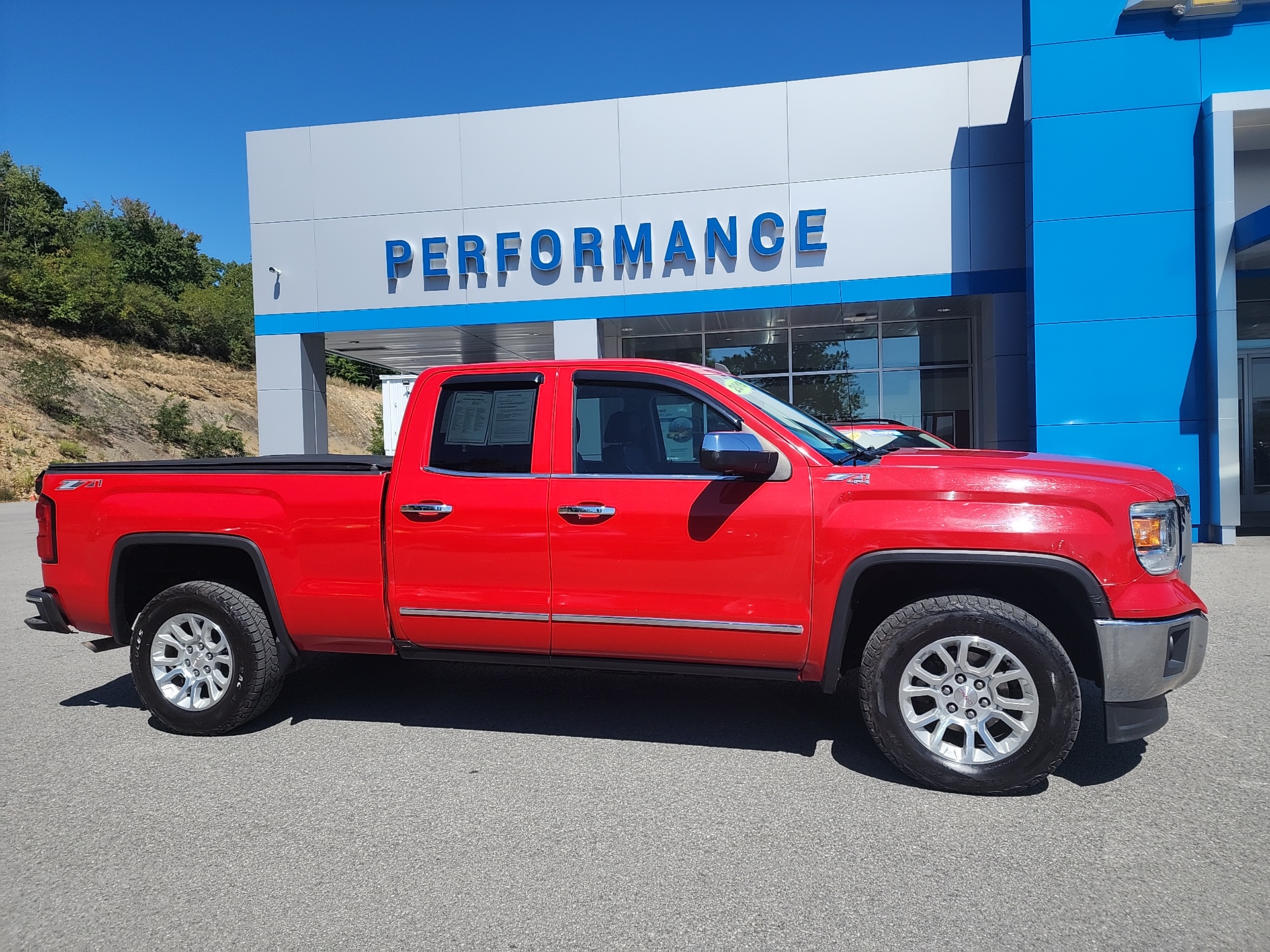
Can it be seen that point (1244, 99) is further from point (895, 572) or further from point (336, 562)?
point (336, 562)

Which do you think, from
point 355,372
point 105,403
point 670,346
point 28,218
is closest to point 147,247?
point 28,218

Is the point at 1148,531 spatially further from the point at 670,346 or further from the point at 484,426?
the point at 670,346

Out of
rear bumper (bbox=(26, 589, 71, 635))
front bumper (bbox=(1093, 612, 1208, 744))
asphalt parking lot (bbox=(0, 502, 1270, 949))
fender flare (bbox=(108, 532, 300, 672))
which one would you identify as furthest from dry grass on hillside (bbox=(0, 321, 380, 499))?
front bumper (bbox=(1093, 612, 1208, 744))

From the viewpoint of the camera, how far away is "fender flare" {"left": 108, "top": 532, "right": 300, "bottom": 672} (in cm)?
449

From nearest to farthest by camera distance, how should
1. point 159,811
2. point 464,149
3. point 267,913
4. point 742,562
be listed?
1. point 267,913
2. point 159,811
3. point 742,562
4. point 464,149

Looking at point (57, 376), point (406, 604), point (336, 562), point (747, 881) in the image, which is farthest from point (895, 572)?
point (57, 376)

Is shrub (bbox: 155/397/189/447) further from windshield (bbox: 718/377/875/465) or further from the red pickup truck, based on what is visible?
windshield (bbox: 718/377/875/465)

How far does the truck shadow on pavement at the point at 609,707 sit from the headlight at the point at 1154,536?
3.34 feet

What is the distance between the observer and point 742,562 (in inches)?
152

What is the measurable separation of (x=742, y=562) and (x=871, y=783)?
113cm

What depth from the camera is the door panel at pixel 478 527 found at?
4148mm

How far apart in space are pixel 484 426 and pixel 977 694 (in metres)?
2.66

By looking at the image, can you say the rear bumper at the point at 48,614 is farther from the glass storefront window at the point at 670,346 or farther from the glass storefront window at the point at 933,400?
the glass storefront window at the point at 933,400

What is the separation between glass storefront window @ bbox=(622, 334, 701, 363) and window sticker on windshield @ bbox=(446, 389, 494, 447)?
42.4ft
